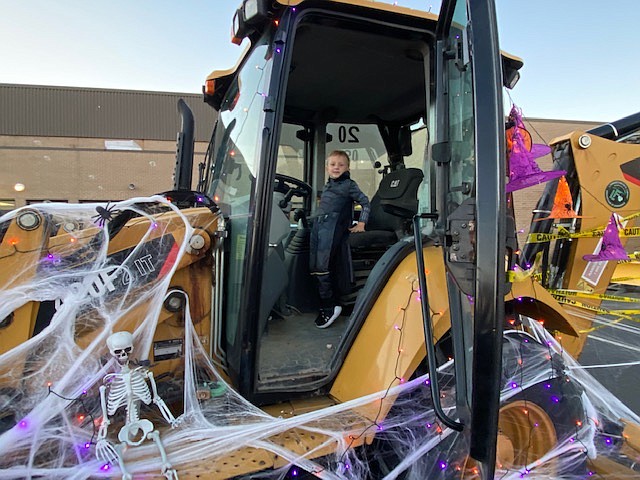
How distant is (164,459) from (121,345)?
452 mm

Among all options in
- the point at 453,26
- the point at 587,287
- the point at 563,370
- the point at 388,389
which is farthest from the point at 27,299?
the point at 587,287

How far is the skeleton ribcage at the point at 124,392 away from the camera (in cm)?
167

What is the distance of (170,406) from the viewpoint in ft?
6.44

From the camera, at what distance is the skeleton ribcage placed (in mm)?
1674

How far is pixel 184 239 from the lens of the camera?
1930 millimetres

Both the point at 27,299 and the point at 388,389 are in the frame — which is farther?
the point at 388,389

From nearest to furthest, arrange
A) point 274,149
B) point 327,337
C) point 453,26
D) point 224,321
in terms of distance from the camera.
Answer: point 453,26 < point 274,149 < point 224,321 < point 327,337

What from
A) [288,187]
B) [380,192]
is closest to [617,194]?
[380,192]

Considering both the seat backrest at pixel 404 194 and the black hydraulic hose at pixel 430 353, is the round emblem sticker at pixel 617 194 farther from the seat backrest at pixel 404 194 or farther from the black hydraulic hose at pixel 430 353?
the black hydraulic hose at pixel 430 353

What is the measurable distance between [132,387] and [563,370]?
2.16 meters

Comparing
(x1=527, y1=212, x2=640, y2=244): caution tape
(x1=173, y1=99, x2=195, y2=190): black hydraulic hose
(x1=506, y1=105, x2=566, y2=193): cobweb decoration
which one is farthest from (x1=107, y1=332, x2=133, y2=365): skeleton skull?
(x1=527, y1=212, x2=640, y2=244): caution tape

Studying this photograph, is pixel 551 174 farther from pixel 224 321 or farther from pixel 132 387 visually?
pixel 132 387

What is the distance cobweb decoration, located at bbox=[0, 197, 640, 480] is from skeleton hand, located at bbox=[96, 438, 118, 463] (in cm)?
2

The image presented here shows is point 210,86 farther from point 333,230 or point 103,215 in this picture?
point 103,215
